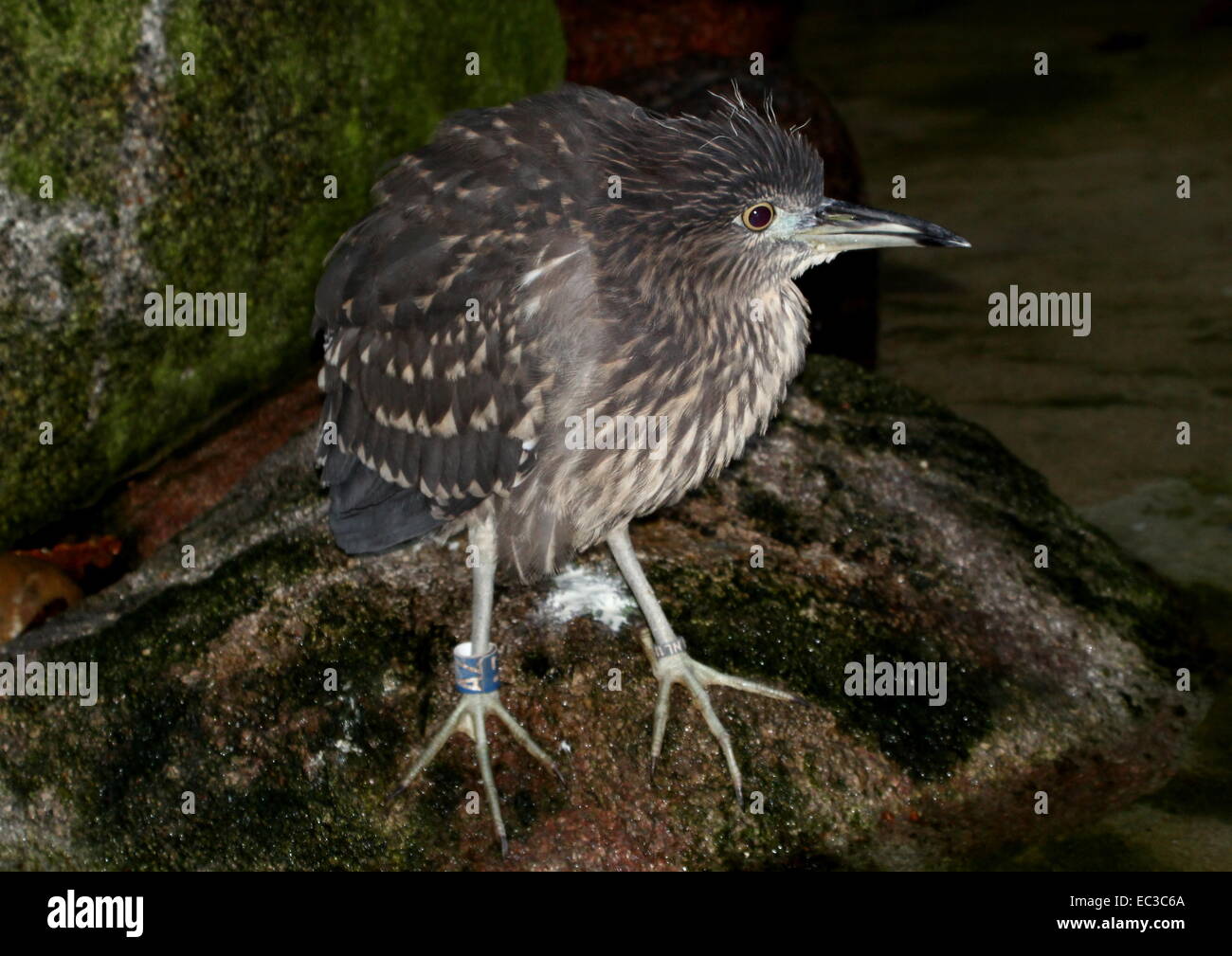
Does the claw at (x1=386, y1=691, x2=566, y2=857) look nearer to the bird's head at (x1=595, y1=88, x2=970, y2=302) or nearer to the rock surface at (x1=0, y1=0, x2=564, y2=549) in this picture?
the bird's head at (x1=595, y1=88, x2=970, y2=302)

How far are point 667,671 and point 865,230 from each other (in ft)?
4.43

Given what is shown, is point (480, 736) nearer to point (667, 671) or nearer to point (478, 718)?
point (478, 718)

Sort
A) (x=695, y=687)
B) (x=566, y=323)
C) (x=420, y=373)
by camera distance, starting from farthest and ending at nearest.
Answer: (x=695, y=687)
(x=420, y=373)
(x=566, y=323)

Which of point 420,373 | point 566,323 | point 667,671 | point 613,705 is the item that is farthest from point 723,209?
point 613,705

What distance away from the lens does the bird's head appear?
3.74m

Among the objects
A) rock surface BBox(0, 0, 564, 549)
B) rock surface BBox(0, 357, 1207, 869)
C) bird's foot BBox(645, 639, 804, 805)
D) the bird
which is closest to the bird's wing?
the bird

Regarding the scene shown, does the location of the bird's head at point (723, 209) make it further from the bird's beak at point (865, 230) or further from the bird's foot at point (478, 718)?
the bird's foot at point (478, 718)

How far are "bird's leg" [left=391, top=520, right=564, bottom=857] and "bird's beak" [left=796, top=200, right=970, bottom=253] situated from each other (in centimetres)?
128

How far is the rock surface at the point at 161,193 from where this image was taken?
15.1 feet

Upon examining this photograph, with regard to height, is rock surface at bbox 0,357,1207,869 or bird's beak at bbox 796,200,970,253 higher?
bird's beak at bbox 796,200,970,253

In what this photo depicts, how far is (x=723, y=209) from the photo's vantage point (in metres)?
3.73

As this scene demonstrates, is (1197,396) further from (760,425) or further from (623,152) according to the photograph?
(623,152)

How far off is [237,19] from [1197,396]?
4556 millimetres

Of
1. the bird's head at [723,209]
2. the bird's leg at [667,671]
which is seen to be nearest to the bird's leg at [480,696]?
the bird's leg at [667,671]
